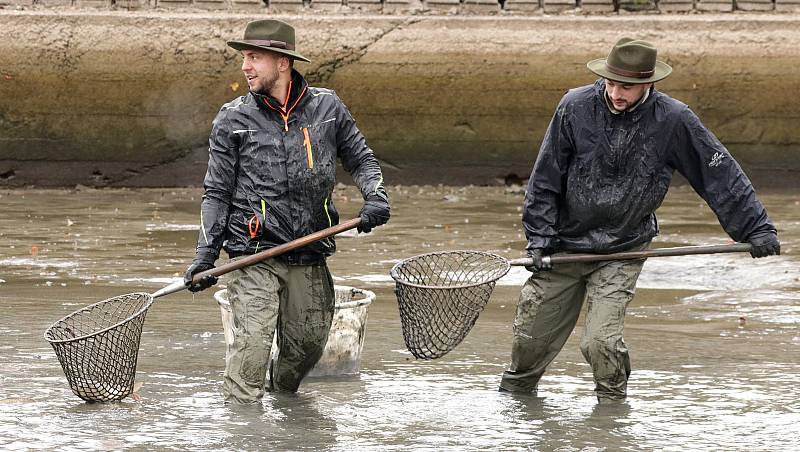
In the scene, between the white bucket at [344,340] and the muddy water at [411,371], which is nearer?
the muddy water at [411,371]

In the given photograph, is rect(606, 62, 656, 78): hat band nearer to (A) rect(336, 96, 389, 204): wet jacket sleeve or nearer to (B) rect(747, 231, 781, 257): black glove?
(B) rect(747, 231, 781, 257): black glove

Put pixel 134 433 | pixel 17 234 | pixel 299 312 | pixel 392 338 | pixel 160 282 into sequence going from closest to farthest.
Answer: pixel 134 433
pixel 299 312
pixel 392 338
pixel 160 282
pixel 17 234

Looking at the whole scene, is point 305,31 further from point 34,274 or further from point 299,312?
point 299,312

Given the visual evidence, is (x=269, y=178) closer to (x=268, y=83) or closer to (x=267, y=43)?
(x=268, y=83)

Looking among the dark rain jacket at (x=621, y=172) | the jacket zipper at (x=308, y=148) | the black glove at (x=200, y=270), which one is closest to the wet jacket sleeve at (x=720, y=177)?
the dark rain jacket at (x=621, y=172)

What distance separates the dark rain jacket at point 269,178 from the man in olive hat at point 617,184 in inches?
34.1

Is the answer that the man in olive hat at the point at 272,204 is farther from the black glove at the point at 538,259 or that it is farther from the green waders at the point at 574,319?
the green waders at the point at 574,319

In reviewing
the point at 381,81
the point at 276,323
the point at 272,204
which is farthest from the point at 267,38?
the point at 381,81

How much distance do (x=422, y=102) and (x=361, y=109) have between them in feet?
2.26

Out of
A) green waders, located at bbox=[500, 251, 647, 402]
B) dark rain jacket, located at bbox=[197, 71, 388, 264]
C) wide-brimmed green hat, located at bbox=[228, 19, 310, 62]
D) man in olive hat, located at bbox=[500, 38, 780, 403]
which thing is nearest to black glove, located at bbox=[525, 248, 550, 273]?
man in olive hat, located at bbox=[500, 38, 780, 403]

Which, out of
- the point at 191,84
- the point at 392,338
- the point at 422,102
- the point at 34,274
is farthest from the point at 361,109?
the point at 392,338

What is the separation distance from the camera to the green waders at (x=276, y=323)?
21.3ft

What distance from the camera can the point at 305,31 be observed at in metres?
16.1

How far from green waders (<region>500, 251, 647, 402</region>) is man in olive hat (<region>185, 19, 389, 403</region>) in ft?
2.89
